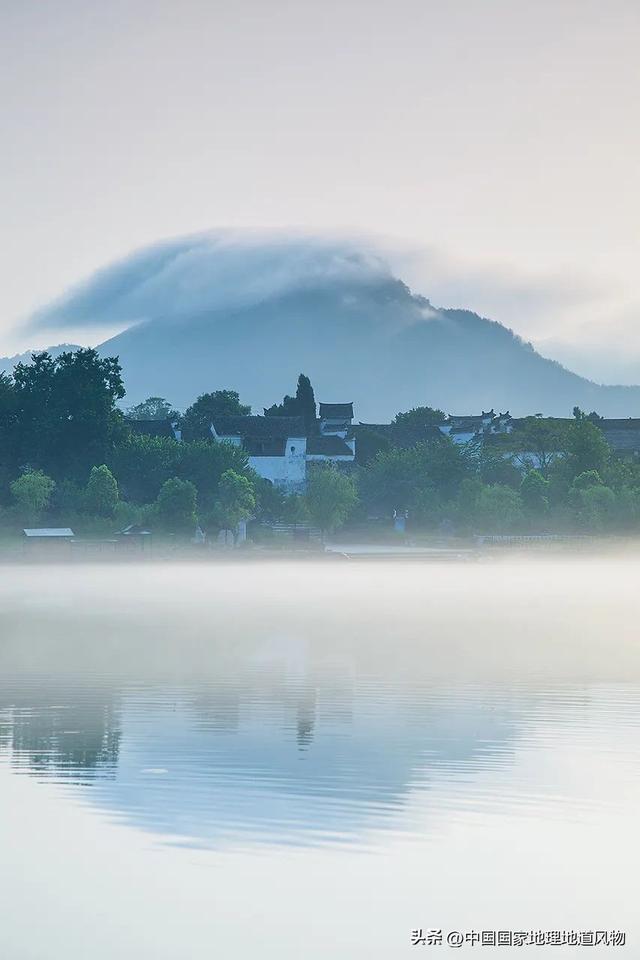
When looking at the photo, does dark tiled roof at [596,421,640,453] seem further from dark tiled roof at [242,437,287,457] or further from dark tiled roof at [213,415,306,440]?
dark tiled roof at [242,437,287,457]

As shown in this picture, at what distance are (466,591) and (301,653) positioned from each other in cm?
2876

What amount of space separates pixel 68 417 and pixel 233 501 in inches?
577

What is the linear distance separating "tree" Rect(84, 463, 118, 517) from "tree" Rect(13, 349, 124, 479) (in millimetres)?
7598

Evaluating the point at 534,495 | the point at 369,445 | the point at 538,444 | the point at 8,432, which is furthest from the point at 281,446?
the point at 8,432

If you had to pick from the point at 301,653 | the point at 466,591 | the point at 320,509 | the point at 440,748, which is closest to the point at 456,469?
the point at 320,509

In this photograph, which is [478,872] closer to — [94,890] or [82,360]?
[94,890]

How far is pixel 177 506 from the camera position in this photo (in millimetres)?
92875

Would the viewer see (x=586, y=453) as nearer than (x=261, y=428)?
Yes

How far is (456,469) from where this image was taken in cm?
11206

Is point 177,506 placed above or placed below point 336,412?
below

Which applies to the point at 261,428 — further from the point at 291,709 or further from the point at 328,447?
the point at 291,709

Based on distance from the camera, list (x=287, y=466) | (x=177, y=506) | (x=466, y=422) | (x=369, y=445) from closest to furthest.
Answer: (x=177, y=506)
(x=287, y=466)
(x=369, y=445)
(x=466, y=422)

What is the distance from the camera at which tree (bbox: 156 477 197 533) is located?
92.4 meters

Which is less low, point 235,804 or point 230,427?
point 230,427
